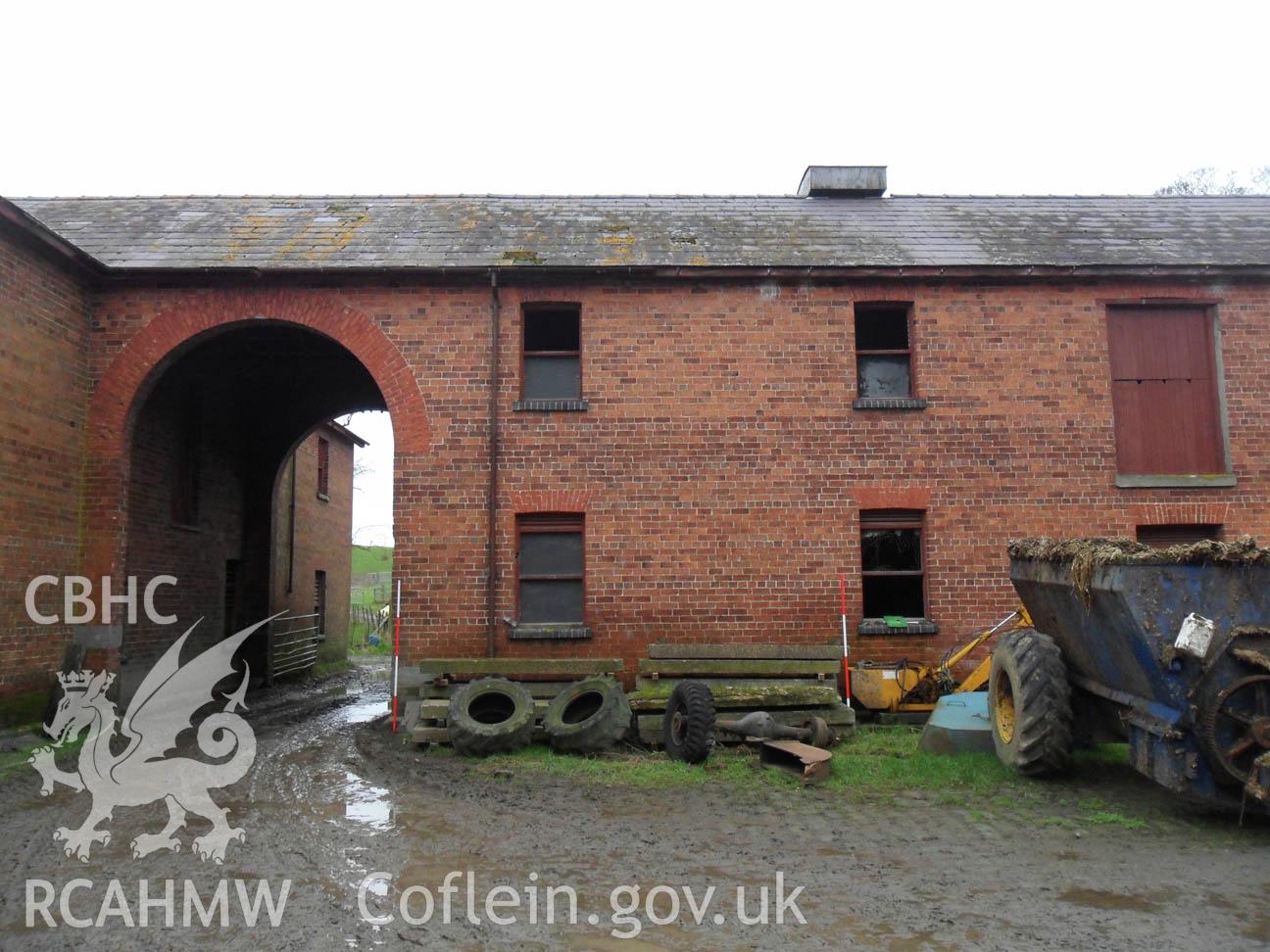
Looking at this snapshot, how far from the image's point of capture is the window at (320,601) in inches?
907

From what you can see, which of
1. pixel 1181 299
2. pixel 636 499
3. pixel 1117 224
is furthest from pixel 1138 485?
pixel 636 499

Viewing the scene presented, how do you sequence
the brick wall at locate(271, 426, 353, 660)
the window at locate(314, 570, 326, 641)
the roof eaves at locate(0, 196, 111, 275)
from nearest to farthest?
the roof eaves at locate(0, 196, 111, 275), the brick wall at locate(271, 426, 353, 660), the window at locate(314, 570, 326, 641)

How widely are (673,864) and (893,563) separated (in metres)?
7.24

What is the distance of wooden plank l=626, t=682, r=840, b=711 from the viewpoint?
10406 millimetres

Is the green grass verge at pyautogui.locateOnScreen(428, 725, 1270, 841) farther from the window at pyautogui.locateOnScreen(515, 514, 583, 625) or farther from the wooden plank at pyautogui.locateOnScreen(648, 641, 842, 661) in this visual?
the window at pyautogui.locateOnScreen(515, 514, 583, 625)

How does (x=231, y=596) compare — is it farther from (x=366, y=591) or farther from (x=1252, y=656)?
(x=366, y=591)

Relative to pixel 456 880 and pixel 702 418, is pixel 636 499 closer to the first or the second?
pixel 702 418

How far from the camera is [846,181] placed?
1606cm

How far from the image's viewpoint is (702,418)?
12531mm

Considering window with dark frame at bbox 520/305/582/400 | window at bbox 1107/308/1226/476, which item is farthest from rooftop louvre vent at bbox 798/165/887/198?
window with dark frame at bbox 520/305/582/400

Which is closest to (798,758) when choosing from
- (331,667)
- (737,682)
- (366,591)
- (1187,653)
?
(737,682)

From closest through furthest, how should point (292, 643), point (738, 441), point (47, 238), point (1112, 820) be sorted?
point (1112, 820) → point (47, 238) → point (738, 441) → point (292, 643)

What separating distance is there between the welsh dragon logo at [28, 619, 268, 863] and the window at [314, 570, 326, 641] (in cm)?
742

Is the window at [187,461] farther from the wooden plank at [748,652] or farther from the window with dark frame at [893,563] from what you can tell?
the window with dark frame at [893,563]
